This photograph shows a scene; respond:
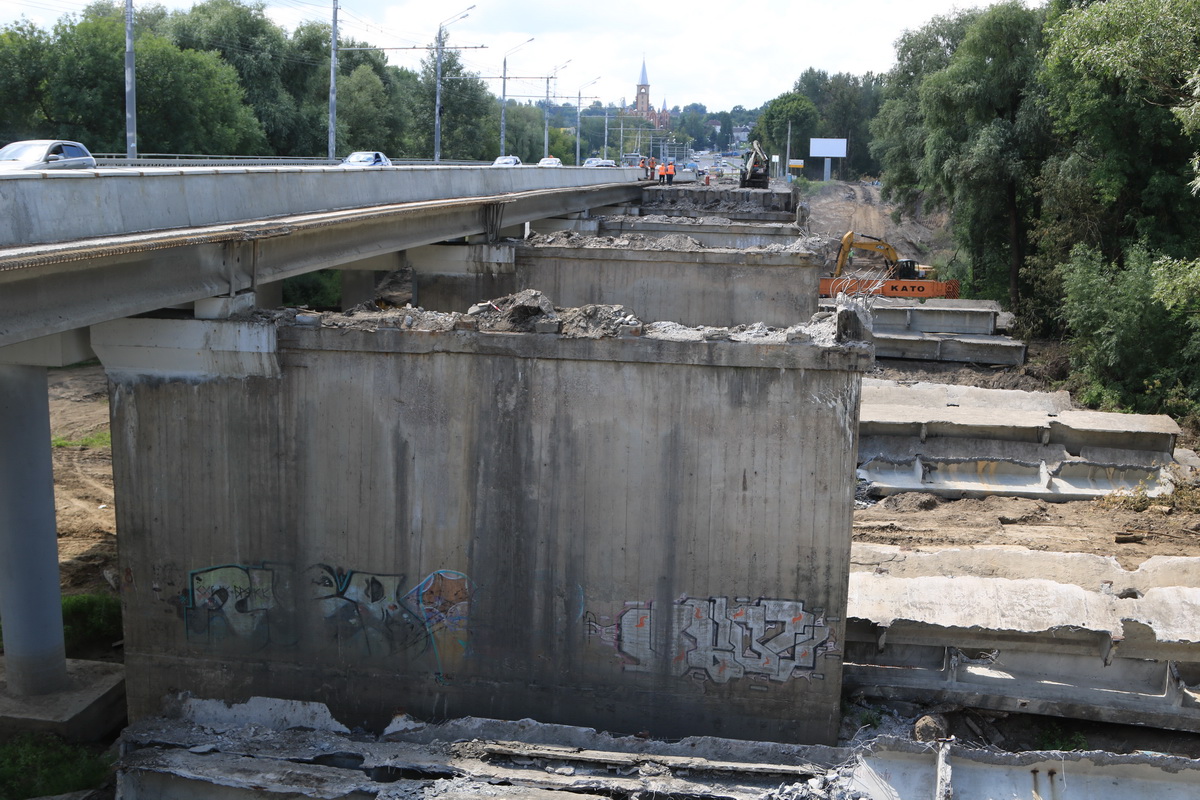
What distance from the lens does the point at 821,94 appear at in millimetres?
146000

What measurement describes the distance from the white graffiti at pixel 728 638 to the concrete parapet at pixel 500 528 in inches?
1.0

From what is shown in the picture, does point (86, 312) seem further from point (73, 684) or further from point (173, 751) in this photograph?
point (73, 684)

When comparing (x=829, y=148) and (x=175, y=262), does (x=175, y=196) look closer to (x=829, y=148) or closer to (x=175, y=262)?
(x=175, y=262)

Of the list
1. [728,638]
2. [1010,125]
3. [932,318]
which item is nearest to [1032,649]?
[728,638]

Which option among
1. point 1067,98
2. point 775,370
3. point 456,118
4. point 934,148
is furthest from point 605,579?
point 456,118

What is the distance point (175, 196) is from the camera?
12.6 m

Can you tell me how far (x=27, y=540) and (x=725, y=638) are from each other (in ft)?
29.4

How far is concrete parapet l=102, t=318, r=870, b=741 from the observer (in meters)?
12.2

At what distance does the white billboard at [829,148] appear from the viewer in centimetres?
11175

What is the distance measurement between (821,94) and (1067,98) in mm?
118413

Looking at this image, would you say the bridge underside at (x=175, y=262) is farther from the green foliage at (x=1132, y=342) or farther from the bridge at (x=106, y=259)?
the green foliage at (x=1132, y=342)

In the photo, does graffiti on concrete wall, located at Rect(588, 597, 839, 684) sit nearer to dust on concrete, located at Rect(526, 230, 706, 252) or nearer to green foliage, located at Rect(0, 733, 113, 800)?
green foliage, located at Rect(0, 733, 113, 800)

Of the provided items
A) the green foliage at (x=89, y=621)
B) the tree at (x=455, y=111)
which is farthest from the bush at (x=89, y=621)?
the tree at (x=455, y=111)

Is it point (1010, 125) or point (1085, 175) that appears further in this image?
point (1010, 125)
